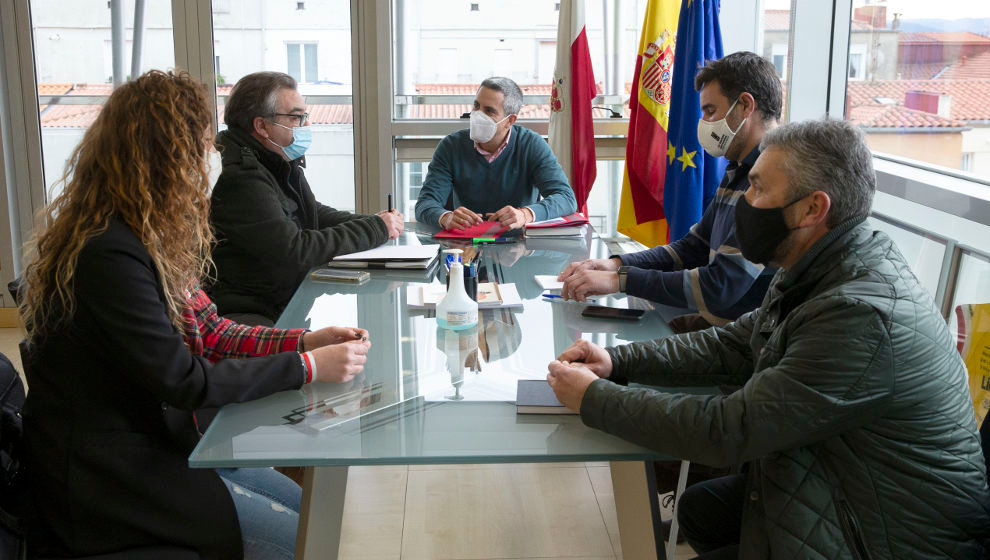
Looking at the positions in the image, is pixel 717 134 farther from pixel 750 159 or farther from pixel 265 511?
pixel 265 511

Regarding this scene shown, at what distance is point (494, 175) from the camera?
3.59m

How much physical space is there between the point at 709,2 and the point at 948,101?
46.3 inches

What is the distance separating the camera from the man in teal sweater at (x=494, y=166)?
136 inches

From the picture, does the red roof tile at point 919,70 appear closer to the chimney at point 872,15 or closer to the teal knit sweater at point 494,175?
the chimney at point 872,15

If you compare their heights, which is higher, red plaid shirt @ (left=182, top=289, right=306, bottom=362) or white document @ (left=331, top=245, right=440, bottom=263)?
white document @ (left=331, top=245, right=440, bottom=263)

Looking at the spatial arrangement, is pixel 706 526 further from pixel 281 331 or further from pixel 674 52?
pixel 674 52

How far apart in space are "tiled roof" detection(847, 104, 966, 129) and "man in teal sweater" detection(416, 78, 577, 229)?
4.13ft

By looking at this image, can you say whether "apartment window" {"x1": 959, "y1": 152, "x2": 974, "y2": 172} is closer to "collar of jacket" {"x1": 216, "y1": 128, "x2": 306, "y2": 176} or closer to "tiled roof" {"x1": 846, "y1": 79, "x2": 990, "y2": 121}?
"tiled roof" {"x1": 846, "y1": 79, "x2": 990, "y2": 121}

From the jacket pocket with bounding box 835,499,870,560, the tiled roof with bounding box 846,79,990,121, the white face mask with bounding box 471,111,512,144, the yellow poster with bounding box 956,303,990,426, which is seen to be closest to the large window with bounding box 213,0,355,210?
the white face mask with bounding box 471,111,512,144

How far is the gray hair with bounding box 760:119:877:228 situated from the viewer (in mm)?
1407

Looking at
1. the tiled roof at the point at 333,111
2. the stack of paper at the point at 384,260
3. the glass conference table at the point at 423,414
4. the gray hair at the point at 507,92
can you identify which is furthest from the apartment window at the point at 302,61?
the glass conference table at the point at 423,414

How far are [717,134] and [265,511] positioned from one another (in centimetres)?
167

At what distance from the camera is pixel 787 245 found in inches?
58.9

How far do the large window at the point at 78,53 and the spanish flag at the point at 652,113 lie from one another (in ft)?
8.57
